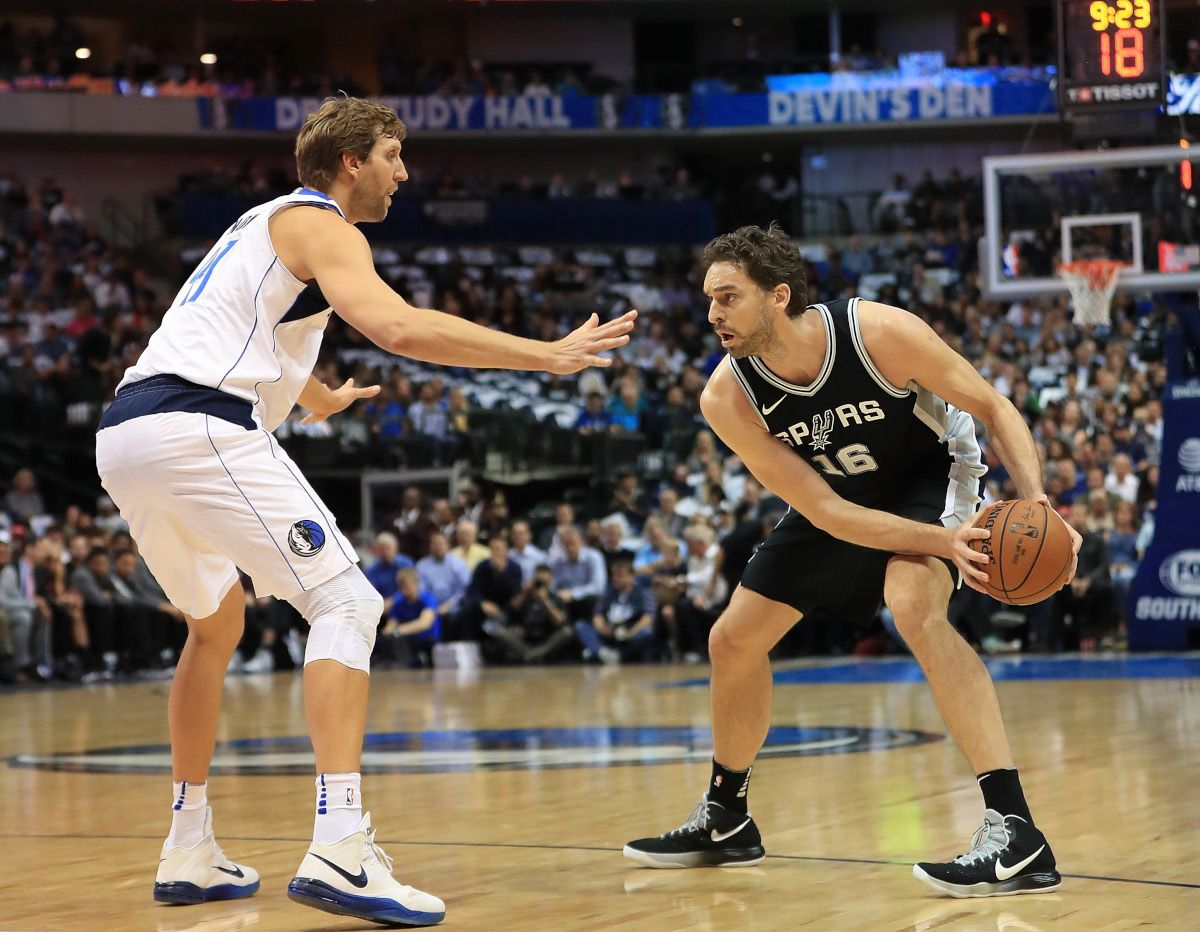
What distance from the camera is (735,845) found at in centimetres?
491

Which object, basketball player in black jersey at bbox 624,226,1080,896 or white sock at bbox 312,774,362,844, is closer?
white sock at bbox 312,774,362,844

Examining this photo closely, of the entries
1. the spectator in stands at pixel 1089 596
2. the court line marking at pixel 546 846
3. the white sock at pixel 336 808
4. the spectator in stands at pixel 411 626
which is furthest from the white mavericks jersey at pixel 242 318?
the spectator in stands at pixel 411 626

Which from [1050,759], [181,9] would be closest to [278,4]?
[181,9]

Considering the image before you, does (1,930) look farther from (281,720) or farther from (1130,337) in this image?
(1130,337)

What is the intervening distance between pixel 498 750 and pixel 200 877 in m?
3.64

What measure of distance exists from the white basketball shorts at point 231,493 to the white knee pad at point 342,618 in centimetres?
3

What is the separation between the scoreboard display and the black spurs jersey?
984 centimetres

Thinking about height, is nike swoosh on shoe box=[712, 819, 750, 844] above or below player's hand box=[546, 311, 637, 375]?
below

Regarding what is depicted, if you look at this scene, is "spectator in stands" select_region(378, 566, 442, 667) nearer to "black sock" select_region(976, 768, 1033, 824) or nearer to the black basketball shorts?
the black basketball shorts

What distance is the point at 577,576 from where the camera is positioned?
15.8 m

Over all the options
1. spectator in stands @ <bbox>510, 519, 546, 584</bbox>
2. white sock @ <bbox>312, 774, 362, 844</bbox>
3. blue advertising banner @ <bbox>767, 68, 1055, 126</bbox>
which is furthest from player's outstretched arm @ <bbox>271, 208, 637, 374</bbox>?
blue advertising banner @ <bbox>767, 68, 1055, 126</bbox>

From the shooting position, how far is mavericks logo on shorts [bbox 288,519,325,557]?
13.6 feet

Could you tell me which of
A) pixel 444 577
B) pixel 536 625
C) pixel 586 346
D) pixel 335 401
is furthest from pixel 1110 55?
pixel 586 346

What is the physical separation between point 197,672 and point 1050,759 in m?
3.93
